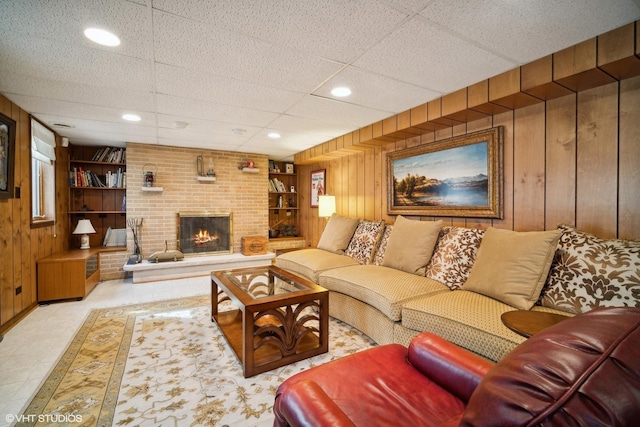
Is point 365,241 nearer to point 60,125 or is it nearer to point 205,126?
point 205,126

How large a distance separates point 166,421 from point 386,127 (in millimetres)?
3069

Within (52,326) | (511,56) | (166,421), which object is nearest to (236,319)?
(166,421)

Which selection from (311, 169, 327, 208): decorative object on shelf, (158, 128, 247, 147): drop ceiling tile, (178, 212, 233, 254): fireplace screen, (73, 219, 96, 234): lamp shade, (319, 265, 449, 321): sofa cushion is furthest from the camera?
(311, 169, 327, 208): decorative object on shelf

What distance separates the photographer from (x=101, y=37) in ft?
5.50

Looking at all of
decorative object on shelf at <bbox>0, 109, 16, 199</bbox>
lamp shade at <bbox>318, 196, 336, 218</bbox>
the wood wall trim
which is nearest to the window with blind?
decorative object on shelf at <bbox>0, 109, 16, 199</bbox>

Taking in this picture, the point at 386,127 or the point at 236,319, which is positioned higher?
the point at 386,127

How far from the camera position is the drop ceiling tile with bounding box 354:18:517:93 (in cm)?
168

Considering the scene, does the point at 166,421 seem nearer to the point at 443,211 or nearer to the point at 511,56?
the point at 443,211

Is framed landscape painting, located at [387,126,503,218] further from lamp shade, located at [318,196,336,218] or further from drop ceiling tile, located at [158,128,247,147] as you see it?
drop ceiling tile, located at [158,128,247,147]

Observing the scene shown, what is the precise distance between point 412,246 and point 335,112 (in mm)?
1568

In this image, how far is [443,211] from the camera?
2961 mm

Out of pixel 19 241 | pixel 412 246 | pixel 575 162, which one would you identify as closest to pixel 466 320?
pixel 412 246

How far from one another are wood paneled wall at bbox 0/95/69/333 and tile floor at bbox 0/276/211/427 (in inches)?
7.2

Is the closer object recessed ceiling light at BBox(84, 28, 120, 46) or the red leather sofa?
the red leather sofa
